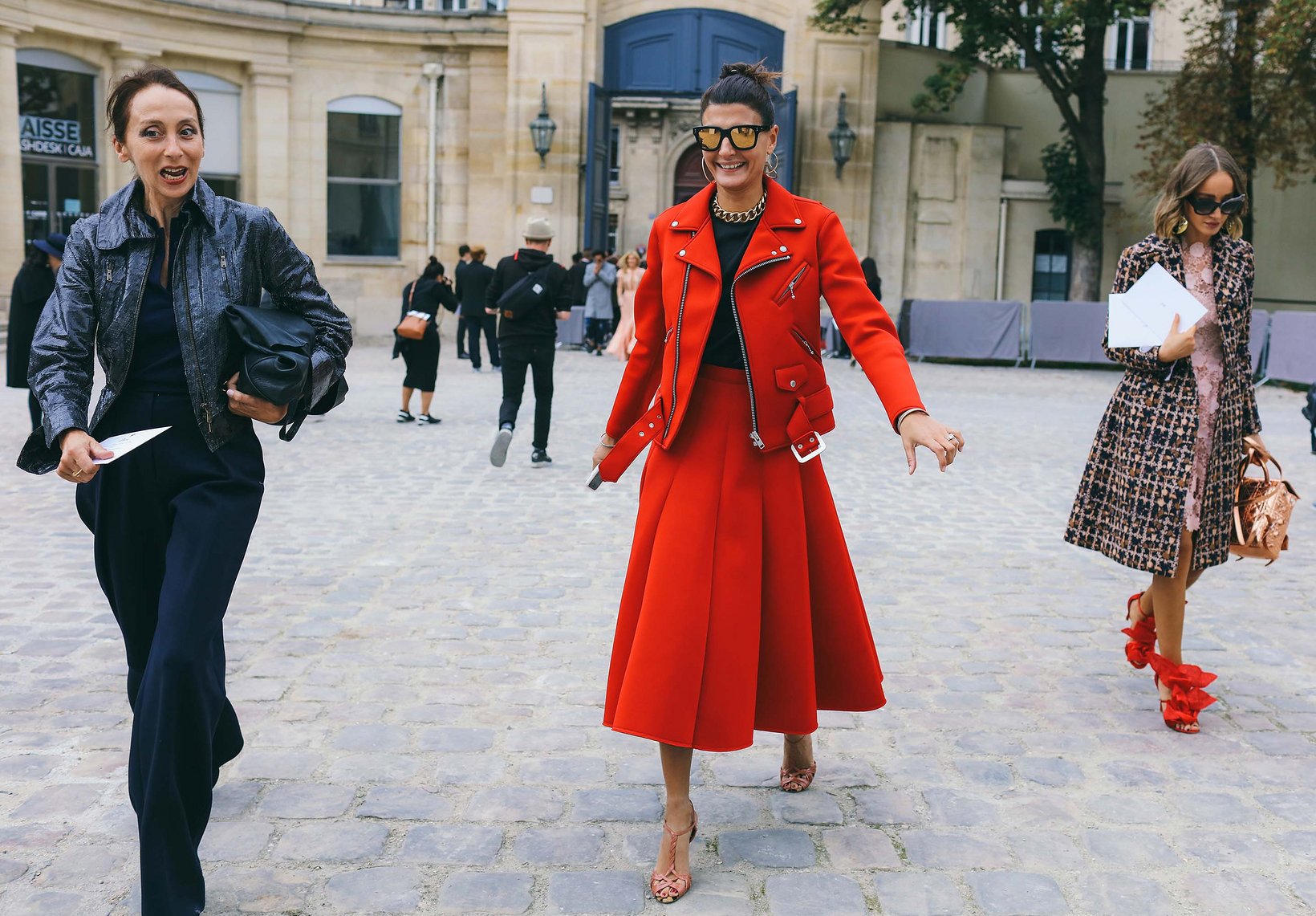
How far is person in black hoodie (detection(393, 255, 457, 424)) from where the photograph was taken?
13.1m

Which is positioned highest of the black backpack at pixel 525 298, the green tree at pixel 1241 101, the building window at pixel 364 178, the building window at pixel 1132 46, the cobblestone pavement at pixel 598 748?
the building window at pixel 1132 46

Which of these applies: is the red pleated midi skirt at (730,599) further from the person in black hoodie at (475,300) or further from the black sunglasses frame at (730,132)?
the person in black hoodie at (475,300)

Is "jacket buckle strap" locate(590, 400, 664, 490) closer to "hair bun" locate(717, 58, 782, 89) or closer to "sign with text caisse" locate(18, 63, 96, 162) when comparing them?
"hair bun" locate(717, 58, 782, 89)

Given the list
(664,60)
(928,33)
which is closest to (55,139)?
(664,60)

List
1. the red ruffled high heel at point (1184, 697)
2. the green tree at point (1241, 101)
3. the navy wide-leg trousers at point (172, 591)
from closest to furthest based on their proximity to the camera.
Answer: the navy wide-leg trousers at point (172, 591) → the red ruffled high heel at point (1184, 697) → the green tree at point (1241, 101)

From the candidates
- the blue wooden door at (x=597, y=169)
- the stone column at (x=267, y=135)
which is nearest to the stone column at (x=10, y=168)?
the stone column at (x=267, y=135)

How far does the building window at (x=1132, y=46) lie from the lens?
2994 centimetres

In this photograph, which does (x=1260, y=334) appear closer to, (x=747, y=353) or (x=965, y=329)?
(x=965, y=329)

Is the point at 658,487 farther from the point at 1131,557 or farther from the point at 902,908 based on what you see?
the point at 1131,557

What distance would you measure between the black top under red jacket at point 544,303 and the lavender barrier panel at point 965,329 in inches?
531

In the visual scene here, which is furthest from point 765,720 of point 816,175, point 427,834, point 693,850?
point 816,175

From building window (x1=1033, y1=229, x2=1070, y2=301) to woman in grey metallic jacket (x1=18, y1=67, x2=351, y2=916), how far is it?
2513 centimetres

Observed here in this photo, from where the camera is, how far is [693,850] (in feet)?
11.9

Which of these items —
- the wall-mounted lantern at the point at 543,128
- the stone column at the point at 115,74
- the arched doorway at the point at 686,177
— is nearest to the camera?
the stone column at the point at 115,74
